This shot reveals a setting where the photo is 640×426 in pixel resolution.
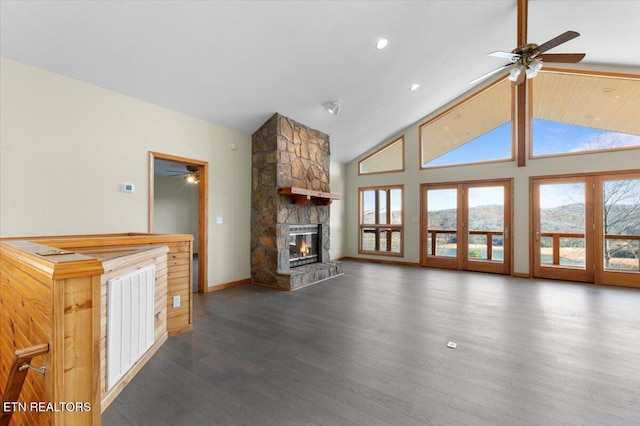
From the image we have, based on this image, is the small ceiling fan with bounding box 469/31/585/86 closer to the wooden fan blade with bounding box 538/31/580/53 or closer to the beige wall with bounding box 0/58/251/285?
the wooden fan blade with bounding box 538/31/580/53

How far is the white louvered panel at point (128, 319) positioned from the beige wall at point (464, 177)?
20.2 ft

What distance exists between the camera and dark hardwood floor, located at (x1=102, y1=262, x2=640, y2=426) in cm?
176

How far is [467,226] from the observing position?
6492 mm

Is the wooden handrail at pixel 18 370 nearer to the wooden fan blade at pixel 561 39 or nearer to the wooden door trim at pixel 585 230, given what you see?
the wooden fan blade at pixel 561 39

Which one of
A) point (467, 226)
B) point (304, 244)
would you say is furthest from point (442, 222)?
point (304, 244)

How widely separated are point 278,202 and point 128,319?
3198 mm

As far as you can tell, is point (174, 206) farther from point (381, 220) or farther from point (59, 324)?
point (59, 324)

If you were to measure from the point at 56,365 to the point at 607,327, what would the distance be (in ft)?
16.0

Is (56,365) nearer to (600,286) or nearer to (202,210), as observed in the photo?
(202,210)

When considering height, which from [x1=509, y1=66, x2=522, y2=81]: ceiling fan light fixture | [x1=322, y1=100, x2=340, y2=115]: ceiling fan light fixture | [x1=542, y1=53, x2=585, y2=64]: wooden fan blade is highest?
[x1=322, y1=100, x2=340, y2=115]: ceiling fan light fixture

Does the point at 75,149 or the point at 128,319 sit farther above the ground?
the point at 75,149

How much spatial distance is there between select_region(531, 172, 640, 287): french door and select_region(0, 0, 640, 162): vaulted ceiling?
2.16 m

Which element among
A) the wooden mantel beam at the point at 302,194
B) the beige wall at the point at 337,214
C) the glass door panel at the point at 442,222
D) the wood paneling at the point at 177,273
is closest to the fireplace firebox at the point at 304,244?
the wooden mantel beam at the point at 302,194

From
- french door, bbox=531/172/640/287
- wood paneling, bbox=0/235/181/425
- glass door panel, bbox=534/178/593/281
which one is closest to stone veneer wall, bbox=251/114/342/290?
wood paneling, bbox=0/235/181/425
